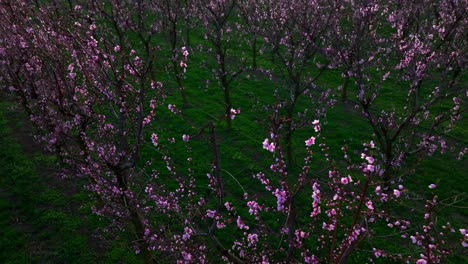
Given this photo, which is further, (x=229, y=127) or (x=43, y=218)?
(x=229, y=127)

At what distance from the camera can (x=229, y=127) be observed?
18250 millimetres

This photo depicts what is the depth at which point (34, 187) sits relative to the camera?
572 inches

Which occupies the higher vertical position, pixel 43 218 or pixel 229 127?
pixel 229 127

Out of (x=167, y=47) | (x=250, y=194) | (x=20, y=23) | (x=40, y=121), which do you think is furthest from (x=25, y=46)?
(x=167, y=47)

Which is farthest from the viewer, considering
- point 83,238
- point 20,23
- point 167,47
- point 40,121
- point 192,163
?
point 167,47

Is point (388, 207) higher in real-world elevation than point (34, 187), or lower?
higher

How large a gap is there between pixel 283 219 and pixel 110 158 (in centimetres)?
720

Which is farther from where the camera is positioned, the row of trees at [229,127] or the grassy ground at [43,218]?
the grassy ground at [43,218]

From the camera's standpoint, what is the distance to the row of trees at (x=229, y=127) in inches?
260

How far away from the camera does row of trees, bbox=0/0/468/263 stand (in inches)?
260

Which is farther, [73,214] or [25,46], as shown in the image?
[73,214]

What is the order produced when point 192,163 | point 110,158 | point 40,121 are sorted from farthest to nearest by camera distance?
point 192,163
point 40,121
point 110,158

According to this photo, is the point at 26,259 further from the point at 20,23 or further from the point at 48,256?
the point at 20,23

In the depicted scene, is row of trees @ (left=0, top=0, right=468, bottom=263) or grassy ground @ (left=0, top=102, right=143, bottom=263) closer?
row of trees @ (left=0, top=0, right=468, bottom=263)
